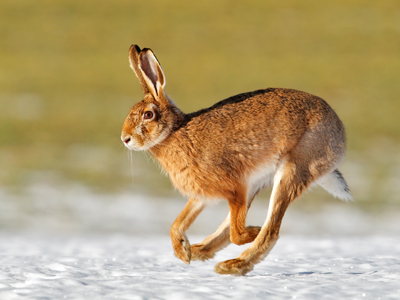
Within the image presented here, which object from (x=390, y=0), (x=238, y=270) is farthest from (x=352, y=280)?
(x=390, y=0)

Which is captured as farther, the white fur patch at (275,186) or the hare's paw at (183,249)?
the hare's paw at (183,249)

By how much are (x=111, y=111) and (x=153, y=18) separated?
840 inches

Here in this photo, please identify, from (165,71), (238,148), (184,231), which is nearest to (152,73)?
(238,148)

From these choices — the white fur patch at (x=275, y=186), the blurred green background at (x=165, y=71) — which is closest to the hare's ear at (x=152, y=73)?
the white fur patch at (x=275, y=186)

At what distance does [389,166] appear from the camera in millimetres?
19516

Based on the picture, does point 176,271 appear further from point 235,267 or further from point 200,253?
point 235,267

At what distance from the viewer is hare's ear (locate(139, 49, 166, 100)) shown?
633cm

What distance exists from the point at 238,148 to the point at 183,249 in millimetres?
1210

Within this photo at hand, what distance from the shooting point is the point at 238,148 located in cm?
644

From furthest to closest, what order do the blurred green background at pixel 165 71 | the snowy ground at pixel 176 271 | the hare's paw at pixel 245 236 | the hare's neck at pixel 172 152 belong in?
the blurred green background at pixel 165 71
the hare's neck at pixel 172 152
the hare's paw at pixel 245 236
the snowy ground at pixel 176 271

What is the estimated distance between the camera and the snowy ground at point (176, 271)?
5223mm

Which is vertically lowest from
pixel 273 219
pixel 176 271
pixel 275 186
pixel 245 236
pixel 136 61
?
pixel 176 271

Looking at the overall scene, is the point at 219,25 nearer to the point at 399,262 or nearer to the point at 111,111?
the point at 111,111

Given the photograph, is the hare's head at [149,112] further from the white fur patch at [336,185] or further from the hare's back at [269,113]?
the white fur patch at [336,185]
